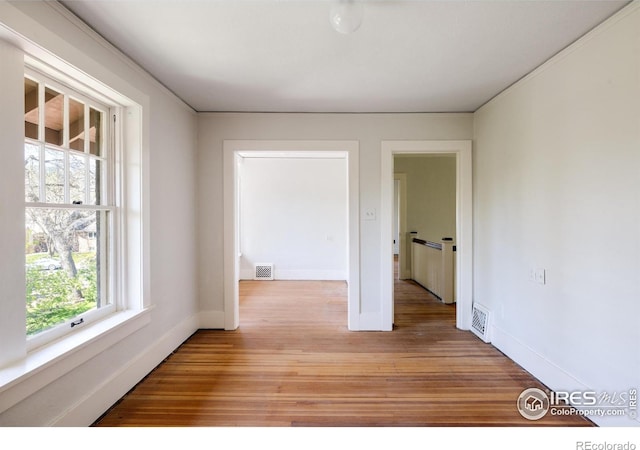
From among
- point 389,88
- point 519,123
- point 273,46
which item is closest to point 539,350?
point 519,123

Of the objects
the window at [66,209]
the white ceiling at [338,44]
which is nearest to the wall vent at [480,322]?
the white ceiling at [338,44]

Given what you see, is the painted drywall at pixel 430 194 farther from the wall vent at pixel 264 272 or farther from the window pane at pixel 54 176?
the window pane at pixel 54 176

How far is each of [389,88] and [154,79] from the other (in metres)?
2.05

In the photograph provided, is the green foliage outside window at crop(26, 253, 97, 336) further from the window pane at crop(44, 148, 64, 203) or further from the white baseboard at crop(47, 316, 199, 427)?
the white baseboard at crop(47, 316, 199, 427)

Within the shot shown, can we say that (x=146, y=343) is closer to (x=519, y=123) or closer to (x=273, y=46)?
(x=273, y=46)

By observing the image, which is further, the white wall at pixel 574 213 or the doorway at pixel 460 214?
the doorway at pixel 460 214

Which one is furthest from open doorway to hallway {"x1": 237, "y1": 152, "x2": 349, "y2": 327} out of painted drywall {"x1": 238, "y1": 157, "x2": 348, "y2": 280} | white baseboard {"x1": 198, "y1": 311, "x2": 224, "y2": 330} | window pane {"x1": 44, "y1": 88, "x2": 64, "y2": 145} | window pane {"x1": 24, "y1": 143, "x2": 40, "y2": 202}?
window pane {"x1": 24, "y1": 143, "x2": 40, "y2": 202}

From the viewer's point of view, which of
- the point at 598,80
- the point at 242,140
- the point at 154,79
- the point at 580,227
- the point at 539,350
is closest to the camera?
the point at 598,80

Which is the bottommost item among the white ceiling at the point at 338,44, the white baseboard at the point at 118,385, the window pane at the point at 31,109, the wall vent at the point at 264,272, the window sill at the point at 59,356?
the white baseboard at the point at 118,385

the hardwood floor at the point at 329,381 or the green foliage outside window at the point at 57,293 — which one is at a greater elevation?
the green foliage outside window at the point at 57,293

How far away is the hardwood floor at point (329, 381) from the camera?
1.90 metres

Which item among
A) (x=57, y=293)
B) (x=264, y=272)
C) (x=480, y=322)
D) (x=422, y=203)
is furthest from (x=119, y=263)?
(x=422, y=203)

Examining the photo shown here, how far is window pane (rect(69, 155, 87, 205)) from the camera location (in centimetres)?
188

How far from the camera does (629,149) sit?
163cm
